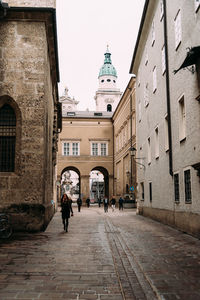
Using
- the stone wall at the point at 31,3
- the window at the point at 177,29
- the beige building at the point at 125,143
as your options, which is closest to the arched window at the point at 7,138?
the stone wall at the point at 31,3

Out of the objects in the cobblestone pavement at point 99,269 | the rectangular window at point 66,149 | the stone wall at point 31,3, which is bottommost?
the cobblestone pavement at point 99,269

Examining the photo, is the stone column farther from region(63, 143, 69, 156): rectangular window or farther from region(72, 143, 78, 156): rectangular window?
region(63, 143, 69, 156): rectangular window

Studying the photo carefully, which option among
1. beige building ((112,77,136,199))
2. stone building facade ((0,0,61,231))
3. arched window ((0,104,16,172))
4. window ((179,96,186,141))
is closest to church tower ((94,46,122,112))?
beige building ((112,77,136,199))

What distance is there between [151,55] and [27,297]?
19564 millimetres

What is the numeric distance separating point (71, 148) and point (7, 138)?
3817cm

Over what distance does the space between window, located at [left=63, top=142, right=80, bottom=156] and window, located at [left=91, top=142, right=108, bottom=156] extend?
7.39ft

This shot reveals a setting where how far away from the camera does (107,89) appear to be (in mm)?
102562

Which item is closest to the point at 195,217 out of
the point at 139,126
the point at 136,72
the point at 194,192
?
the point at 194,192

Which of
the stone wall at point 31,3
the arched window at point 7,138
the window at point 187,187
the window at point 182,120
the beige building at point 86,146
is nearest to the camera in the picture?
the window at point 187,187

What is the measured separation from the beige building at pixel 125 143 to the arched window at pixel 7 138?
68.8 ft

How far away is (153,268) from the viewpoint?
7543 millimetres

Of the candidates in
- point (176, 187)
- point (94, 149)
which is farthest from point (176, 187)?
point (94, 149)

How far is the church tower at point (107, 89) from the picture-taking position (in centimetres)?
9981

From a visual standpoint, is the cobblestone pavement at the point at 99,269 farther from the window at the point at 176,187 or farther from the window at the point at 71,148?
the window at the point at 71,148
